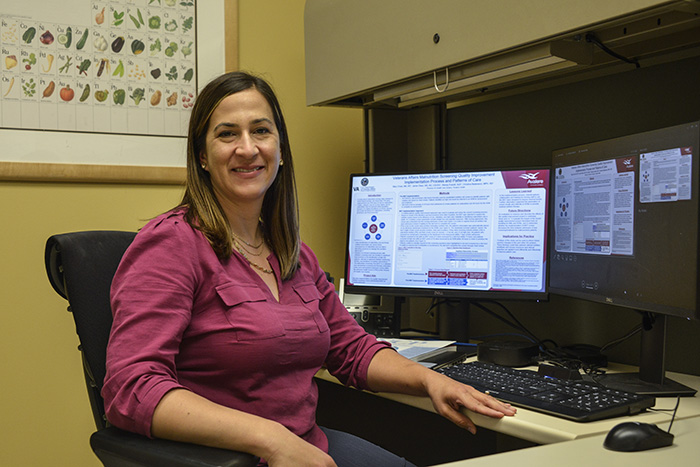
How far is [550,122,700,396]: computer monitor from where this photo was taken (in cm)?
122

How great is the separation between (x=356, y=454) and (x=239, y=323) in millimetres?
383

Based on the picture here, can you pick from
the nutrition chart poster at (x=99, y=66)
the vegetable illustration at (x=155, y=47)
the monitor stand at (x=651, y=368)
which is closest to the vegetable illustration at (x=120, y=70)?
the nutrition chart poster at (x=99, y=66)

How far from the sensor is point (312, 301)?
1.44 m

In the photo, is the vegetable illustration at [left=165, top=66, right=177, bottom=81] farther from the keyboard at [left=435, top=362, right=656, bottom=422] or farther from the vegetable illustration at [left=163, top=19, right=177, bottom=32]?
the keyboard at [left=435, top=362, right=656, bottom=422]

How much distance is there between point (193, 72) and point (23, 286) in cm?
83

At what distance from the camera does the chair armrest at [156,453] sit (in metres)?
0.98

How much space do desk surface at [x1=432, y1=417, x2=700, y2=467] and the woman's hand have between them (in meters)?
0.23

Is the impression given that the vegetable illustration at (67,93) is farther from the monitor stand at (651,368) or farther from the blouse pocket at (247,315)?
the monitor stand at (651,368)

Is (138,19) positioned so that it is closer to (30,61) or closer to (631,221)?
(30,61)

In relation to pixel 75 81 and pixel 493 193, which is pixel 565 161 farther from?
pixel 75 81

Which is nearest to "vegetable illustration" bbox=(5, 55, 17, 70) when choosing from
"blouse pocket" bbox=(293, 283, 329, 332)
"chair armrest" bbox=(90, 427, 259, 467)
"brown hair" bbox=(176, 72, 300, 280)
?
"brown hair" bbox=(176, 72, 300, 280)

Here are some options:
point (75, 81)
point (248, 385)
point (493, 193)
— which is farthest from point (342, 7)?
point (248, 385)

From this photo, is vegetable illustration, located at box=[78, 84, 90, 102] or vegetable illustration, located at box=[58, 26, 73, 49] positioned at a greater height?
vegetable illustration, located at box=[58, 26, 73, 49]

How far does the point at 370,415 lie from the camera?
2199 millimetres
